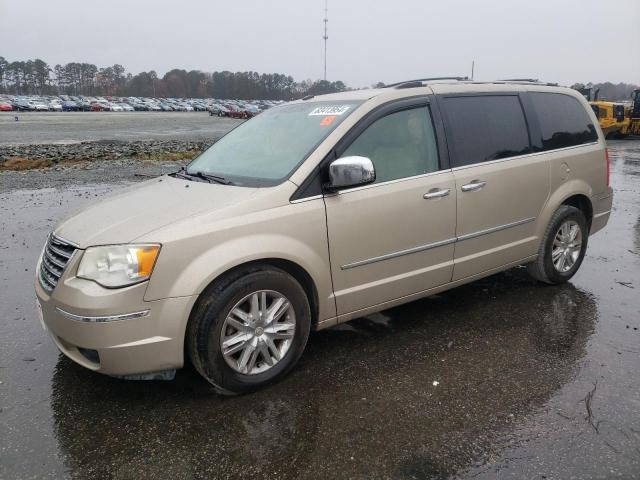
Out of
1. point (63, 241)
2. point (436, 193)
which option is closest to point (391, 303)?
point (436, 193)

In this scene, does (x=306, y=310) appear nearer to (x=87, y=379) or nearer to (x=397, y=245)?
(x=397, y=245)

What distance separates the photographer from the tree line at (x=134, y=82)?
130500 mm

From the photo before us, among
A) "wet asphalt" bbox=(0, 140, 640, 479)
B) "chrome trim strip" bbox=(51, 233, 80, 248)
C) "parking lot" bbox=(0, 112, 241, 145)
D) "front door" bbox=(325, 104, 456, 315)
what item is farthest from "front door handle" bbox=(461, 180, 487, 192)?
"parking lot" bbox=(0, 112, 241, 145)

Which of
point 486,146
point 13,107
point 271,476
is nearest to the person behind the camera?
point 271,476

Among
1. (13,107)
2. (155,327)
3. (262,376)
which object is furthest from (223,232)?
(13,107)

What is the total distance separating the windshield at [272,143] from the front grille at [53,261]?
1.13 meters

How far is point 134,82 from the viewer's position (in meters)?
143

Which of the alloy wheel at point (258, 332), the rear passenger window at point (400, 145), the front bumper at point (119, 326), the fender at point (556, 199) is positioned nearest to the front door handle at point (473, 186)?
the rear passenger window at point (400, 145)

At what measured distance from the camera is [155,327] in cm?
282

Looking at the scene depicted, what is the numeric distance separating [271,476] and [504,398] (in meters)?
1.49

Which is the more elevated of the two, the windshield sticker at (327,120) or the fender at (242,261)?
the windshield sticker at (327,120)

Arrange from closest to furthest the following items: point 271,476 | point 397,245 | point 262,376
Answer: point 271,476 < point 262,376 < point 397,245

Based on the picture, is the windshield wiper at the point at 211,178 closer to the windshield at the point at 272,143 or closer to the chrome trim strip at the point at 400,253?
the windshield at the point at 272,143

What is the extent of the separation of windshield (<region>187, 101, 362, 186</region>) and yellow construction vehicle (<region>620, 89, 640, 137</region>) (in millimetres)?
26326
